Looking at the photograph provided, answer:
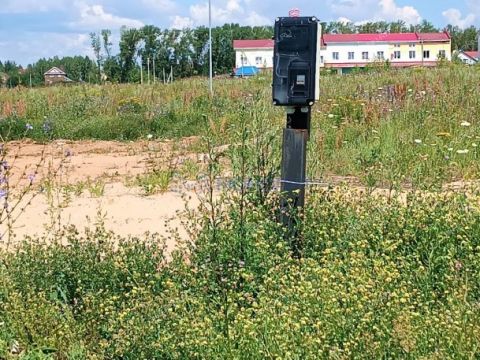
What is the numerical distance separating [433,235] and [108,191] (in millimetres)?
5273

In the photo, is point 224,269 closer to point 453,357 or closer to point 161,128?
point 453,357

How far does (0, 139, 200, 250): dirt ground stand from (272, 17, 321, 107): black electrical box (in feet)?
3.28

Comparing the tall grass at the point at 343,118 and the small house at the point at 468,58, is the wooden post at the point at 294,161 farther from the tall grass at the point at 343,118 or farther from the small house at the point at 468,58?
the small house at the point at 468,58

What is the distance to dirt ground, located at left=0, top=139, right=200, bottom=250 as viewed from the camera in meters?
6.17

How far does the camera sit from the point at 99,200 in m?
7.70

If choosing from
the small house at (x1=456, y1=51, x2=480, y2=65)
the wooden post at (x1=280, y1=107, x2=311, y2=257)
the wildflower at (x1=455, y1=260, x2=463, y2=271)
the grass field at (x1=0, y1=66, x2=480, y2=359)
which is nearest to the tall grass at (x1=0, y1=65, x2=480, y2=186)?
the wooden post at (x1=280, y1=107, x2=311, y2=257)

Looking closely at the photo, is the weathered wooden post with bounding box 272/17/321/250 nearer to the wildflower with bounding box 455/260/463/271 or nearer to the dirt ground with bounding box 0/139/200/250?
the dirt ground with bounding box 0/139/200/250

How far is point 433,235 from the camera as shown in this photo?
165 inches

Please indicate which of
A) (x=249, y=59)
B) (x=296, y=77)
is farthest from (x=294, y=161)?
(x=249, y=59)

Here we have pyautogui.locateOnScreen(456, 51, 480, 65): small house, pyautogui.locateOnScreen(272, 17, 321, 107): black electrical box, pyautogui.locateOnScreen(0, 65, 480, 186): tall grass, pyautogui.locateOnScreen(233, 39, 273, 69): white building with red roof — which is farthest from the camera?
pyautogui.locateOnScreen(456, 51, 480, 65): small house

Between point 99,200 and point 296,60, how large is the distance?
158 inches

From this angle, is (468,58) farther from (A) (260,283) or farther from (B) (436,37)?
(A) (260,283)

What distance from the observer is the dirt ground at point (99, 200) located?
6168 mm

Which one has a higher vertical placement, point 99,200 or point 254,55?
point 254,55
